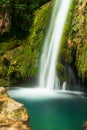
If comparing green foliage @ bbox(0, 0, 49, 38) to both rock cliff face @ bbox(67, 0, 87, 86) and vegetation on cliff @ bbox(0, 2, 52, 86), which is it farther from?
rock cliff face @ bbox(67, 0, 87, 86)

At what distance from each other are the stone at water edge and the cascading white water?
9.69 metres

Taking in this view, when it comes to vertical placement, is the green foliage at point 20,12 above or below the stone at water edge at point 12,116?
above

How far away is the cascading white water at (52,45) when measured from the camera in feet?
60.1

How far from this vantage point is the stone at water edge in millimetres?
7758

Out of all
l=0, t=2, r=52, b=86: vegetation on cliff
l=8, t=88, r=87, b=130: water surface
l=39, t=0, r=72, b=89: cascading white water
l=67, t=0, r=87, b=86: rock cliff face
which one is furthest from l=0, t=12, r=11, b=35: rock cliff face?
l=67, t=0, r=87, b=86: rock cliff face

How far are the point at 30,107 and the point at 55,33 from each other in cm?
657

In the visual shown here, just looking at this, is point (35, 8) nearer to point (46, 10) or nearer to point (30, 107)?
point (46, 10)

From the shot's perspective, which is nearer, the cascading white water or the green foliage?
the cascading white water

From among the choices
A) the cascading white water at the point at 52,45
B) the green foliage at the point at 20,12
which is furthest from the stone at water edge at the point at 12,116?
the green foliage at the point at 20,12

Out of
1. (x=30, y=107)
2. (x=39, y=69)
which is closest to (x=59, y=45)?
(x=39, y=69)

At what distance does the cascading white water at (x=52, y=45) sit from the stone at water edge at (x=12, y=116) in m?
9.69

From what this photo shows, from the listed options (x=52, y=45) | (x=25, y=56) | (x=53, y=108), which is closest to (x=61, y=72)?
(x=52, y=45)

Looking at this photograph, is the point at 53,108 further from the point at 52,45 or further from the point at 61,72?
the point at 52,45

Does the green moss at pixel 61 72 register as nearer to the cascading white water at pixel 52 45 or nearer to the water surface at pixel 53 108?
the cascading white water at pixel 52 45
